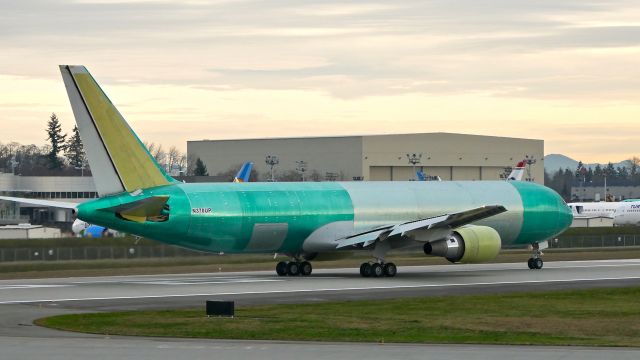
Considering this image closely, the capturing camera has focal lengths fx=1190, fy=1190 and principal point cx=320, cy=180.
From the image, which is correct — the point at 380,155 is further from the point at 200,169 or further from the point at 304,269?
the point at 304,269

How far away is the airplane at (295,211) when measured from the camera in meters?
46.2

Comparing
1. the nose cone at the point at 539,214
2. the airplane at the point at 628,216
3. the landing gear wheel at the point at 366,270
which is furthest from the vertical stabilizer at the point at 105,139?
the airplane at the point at 628,216

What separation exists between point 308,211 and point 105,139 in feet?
34.3

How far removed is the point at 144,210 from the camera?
46750 millimetres

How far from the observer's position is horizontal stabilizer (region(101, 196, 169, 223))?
4609cm

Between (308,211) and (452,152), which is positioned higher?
(452,152)

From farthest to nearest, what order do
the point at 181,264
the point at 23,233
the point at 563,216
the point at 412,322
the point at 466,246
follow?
the point at 23,233 < the point at 181,264 < the point at 563,216 < the point at 466,246 < the point at 412,322

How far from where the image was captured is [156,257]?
224ft

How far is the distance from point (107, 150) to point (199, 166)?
111769 mm

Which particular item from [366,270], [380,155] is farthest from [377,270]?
[380,155]

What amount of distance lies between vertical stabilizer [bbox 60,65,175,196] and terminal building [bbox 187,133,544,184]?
97.2 m

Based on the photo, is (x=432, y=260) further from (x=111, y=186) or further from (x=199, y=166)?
(x=199, y=166)

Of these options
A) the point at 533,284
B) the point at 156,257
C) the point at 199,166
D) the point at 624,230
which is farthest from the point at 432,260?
the point at 199,166

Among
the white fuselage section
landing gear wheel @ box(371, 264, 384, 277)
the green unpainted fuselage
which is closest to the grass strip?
landing gear wheel @ box(371, 264, 384, 277)
